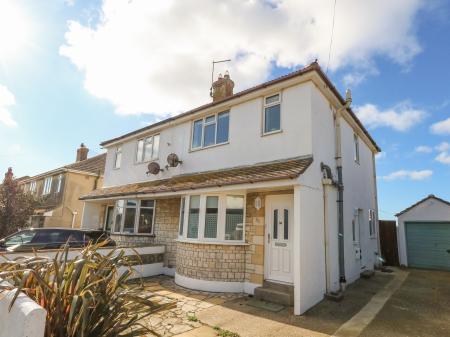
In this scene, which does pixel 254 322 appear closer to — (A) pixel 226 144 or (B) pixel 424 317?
(B) pixel 424 317

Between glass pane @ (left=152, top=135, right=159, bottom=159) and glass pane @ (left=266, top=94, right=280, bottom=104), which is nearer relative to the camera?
glass pane @ (left=266, top=94, right=280, bottom=104)

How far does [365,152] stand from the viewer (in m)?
14.4

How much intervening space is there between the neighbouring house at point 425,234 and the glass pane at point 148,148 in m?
14.4

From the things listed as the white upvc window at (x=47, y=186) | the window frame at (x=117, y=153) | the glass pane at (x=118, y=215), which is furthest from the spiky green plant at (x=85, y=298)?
the white upvc window at (x=47, y=186)

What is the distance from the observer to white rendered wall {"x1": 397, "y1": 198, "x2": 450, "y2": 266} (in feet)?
46.0

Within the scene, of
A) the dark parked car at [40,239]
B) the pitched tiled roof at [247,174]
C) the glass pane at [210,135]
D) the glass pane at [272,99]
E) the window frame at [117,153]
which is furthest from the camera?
the window frame at [117,153]

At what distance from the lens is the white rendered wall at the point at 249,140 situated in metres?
8.50

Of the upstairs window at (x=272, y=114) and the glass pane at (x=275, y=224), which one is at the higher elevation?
the upstairs window at (x=272, y=114)

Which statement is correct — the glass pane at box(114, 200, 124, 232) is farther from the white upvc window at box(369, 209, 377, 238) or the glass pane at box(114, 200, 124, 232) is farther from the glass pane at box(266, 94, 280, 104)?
the white upvc window at box(369, 209, 377, 238)

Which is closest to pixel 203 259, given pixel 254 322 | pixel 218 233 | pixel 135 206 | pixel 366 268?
pixel 218 233

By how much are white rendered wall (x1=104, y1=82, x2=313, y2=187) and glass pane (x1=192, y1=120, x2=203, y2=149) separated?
270 millimetres

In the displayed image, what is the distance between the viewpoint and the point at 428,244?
14312 millimetres

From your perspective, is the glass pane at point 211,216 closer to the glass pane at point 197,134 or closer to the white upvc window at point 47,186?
the glass pane at point 197,134

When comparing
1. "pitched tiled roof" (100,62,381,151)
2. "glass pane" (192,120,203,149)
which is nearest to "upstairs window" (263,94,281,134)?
"pitched tiled roof" (100,62,381,151)
